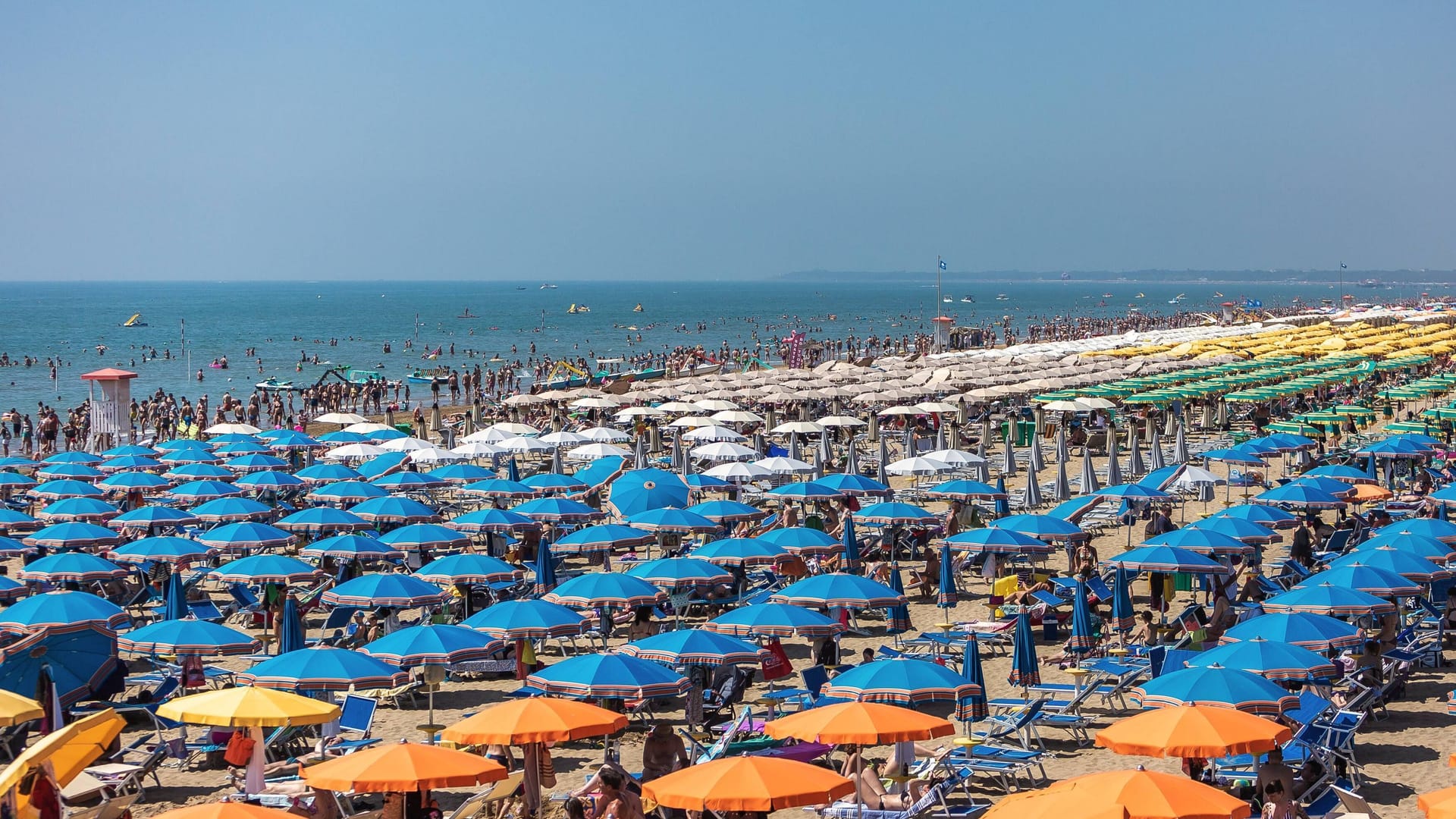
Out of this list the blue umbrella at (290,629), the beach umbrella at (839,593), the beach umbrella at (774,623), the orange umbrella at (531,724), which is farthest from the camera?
the beach umbrella at (839,593)

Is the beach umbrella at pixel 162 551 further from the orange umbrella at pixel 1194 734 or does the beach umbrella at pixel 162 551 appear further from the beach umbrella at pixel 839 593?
the orange umbrella at pixel 1194 734

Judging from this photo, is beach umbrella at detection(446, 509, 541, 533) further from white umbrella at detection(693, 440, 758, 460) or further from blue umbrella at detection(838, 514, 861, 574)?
white umbrella at detection(693, 440, 758, 460)

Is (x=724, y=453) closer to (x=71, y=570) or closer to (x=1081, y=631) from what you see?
(x=1081, y=631)

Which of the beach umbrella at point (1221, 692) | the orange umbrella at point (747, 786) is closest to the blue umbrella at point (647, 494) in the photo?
the beach umbrella at point (1221, 692)

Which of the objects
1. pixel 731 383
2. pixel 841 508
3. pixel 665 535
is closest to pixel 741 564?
pixel 665 535

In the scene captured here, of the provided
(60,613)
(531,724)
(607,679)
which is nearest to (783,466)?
(60,613)

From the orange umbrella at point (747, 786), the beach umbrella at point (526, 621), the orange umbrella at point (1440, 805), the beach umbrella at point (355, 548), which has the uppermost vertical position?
the orange umbrella at point (1440, 805)

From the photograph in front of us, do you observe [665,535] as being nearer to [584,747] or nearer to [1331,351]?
[584,747]
